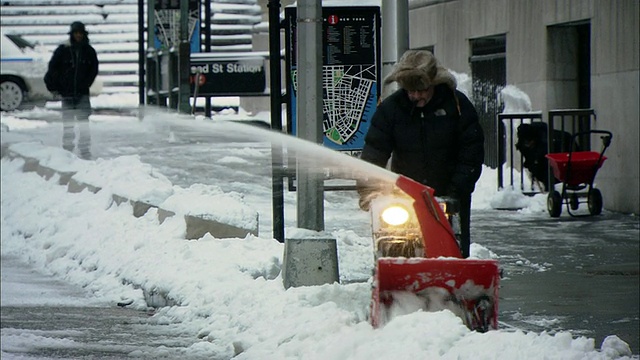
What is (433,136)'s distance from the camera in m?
7.81

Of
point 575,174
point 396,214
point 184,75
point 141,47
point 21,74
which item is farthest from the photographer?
point 21,74

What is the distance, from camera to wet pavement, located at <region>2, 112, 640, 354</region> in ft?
29.2

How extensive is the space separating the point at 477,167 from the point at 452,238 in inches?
36.9

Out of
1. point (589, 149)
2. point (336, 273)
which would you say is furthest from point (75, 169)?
point (336, 273)

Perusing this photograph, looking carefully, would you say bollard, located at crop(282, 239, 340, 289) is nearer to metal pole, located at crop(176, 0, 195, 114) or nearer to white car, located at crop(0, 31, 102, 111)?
metal pole, located at crop(176, 0, 195, 114)

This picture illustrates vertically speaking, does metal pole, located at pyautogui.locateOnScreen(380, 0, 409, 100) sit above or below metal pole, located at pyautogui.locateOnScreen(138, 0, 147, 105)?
below

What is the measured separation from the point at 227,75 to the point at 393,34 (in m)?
12.1

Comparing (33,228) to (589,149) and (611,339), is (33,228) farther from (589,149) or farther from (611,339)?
(611,339)

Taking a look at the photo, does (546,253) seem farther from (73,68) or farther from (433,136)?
(73,68)

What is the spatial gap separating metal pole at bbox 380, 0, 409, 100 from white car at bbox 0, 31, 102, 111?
825 inches

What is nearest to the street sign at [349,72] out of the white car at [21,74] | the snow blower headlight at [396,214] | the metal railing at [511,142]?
the metal railing at [511,142]

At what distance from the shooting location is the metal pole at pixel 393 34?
1108 centimetres

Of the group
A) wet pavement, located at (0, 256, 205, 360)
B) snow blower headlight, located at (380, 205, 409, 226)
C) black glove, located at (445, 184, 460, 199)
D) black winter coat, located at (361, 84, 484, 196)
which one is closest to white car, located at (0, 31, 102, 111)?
wet pavement, located at (0, 256, 205, 360)

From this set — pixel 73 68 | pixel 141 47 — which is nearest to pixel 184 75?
pixel 73 68
